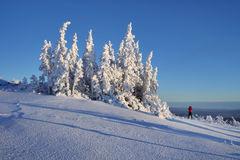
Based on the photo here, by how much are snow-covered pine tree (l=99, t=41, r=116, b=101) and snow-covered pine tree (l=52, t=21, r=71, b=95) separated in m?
4.29

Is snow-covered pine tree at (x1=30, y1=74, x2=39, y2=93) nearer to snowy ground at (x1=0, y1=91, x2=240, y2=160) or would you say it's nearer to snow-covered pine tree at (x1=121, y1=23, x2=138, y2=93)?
snow-covered pine tree at (x1=121, y1=23, x2=138, y2=93)

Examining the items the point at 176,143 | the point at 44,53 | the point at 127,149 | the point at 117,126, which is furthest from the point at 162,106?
the point at 44,53

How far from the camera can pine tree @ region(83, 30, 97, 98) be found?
42688 mm

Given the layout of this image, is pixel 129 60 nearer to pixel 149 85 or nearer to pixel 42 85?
pixel 149 85

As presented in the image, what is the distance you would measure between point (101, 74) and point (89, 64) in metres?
2.75

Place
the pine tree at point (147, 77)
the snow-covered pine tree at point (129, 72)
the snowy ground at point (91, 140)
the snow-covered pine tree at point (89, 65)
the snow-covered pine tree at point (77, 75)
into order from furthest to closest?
1. the pine tree at point (147, 77)
2. the snow-covered pine tree at point (89, 65)
3. the snow-covered pine tree at point (129, 72)
4. the snow-covered pine tree at point (77, 75)
5. the snowy ground at point (91, 140)

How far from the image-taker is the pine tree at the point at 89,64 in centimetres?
4269

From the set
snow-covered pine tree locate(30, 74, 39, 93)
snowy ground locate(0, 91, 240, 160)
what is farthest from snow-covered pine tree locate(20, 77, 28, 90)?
snowy ground locate(0, 91, 240, 160)

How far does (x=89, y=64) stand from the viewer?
43125 mm

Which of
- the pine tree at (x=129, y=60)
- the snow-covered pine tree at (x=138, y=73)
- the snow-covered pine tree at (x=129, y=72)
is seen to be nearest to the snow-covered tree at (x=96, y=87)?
the snow-covered pine tree at (x=129, y=72)

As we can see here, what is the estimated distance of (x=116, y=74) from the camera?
4269 centimetres

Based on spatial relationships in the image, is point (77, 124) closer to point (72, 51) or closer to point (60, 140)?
point (60, 140)

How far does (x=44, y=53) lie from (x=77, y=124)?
26.4 m

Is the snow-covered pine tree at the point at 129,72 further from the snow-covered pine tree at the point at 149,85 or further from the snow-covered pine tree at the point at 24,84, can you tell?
the snow-covered pine tree at the point at 24,84
